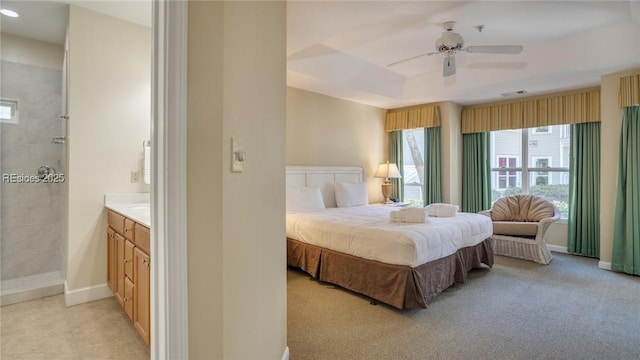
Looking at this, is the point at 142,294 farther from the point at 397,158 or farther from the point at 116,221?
the point at 397,158

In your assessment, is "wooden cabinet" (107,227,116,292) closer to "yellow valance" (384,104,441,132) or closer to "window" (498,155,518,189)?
"yellow valance" (384,104,441,132)

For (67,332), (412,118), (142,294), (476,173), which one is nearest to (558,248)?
(476,173)

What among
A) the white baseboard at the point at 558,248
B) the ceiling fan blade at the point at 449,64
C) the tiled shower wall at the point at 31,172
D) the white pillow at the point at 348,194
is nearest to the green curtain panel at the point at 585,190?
the white baseboard at the point at 558,248

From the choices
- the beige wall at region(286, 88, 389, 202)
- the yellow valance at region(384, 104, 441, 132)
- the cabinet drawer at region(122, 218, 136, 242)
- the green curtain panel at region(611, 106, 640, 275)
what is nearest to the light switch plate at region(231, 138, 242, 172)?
the cabinet drawer at region(122, 218, 136, 242)

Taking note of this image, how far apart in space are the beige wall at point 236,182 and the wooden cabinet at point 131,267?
0.67 meters

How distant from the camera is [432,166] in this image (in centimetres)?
573

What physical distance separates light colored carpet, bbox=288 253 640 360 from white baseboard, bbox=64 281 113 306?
1731 millimetres

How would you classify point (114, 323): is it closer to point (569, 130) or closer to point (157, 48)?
point (157, 48)

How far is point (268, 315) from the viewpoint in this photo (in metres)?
1.65

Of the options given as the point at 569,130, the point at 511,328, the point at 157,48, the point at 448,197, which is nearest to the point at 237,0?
the point at 157,48

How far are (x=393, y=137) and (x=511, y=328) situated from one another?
174 inches

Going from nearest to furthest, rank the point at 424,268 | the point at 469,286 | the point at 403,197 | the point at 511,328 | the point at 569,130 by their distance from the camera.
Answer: the point at 511,328 < the point at 424,268 < the point at 469,286 < the point at 569,130 < the point at 403,197

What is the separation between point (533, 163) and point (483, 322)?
3776 mm

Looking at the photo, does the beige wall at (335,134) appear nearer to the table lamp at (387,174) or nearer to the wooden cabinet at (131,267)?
the table lamp at (387,174)
